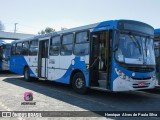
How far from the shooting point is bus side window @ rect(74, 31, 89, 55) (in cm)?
1093

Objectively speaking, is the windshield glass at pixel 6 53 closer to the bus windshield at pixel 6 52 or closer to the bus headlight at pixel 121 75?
the bus windshield at pixel 6 52

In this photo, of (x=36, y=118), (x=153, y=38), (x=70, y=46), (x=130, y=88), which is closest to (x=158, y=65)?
(x=153, y=38)

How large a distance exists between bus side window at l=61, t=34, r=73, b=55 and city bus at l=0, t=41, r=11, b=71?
10.7 m

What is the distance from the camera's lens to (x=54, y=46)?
528 inches

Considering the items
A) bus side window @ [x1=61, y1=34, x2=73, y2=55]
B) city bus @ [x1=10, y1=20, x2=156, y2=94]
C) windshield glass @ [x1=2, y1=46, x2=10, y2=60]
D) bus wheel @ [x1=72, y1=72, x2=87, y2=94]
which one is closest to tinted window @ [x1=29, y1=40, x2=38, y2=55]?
city bus @ [x1=10, y1=20, x2=156, y2=94]

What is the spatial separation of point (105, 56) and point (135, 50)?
123 cm

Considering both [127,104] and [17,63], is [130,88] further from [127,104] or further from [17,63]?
[17,63]

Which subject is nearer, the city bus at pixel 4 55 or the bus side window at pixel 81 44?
the bus side window at pixel 81 44


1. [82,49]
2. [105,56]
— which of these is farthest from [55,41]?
[105,56]

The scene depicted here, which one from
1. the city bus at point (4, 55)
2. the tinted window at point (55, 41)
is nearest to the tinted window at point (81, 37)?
the tinted window at point (55, 41)

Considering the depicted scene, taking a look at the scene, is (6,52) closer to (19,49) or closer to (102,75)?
(19,49)

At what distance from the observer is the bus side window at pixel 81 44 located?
10.9 m

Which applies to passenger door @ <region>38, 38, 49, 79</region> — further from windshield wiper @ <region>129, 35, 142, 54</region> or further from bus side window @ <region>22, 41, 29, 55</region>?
windshield wiper @ <region>129, 35, 142, 54</region>

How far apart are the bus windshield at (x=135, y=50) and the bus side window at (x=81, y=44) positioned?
1837 mm
